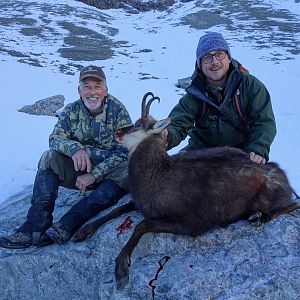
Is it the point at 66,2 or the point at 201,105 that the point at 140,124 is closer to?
the point at 201,105

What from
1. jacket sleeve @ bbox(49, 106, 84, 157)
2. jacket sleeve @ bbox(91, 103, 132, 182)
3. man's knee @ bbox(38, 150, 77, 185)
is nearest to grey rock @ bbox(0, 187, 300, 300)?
jacket sleeve @ bbox(91, 103, 132, 182)

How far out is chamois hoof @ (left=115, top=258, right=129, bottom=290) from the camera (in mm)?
4176

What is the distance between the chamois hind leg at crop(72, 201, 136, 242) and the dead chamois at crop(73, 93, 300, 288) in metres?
0.01

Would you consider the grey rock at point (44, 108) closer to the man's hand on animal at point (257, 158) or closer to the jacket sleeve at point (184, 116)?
the jacket sleeve at point (184, 116)

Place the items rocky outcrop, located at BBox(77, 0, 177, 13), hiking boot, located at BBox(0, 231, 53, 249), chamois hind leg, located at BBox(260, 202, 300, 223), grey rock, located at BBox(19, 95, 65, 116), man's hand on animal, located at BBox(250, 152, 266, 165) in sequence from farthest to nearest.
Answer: rocky outcrop, located at BBox(77, 0, 177, 13)
grey rock, located at BBox(19, 95, 65, 116)
hiking boot, located at BBox(0, 231, 53, 249)
man's hand on animal, located at BBox(250, 152, 266, 165)
chamois hind leg, located at BBox(260, 202, 300, 223)

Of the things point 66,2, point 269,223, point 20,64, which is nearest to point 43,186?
point 269,223

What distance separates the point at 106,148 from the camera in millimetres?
5883

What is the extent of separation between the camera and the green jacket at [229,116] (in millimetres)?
5324

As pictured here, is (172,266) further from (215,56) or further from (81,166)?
(215,56)

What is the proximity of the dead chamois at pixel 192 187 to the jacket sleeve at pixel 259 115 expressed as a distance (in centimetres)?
47

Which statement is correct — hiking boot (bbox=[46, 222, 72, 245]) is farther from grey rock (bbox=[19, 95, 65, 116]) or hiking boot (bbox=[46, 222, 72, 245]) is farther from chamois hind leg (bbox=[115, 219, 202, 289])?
grey rock (bbox=[19, 95, 65, 116])

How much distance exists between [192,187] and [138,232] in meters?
0.68

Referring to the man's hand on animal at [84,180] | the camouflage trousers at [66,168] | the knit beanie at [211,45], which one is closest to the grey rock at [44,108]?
the camouflage trousers at [66,168]

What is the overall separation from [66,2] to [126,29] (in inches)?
467
